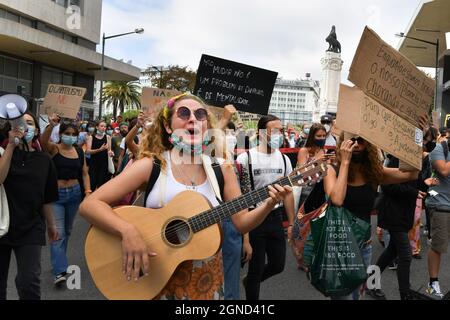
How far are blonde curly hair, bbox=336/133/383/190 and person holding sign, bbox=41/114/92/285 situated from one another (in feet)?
10.4

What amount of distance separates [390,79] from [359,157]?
85cm

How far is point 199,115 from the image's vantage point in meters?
2.55

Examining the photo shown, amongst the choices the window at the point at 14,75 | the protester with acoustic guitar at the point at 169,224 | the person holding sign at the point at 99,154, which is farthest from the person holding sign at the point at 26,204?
the window at the point at 14,75

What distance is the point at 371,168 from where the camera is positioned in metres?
3.66

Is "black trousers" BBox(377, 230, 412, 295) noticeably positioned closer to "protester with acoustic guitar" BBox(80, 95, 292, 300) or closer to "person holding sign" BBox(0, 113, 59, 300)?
"protester with acoustic guitar" BBox(80, 95, 292, 300)

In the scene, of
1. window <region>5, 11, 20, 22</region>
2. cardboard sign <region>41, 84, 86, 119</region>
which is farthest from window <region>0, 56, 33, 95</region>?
cardboard sign <region>41, 84, 86, 119</region>

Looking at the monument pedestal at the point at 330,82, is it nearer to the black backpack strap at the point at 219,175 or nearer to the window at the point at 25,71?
the window at the point at 25,71

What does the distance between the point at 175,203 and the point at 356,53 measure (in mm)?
1355

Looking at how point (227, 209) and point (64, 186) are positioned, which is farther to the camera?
point (64, 186)

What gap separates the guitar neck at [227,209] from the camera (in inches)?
89.9

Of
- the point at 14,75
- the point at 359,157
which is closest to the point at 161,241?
the point at 359,157

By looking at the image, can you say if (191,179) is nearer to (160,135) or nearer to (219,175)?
(219,175)
